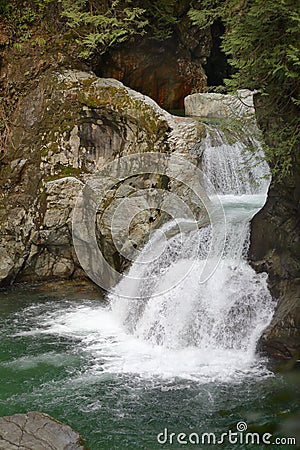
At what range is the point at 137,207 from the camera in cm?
854

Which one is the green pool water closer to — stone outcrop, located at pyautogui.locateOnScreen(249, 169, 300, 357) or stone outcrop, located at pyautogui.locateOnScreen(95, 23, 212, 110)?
stone outcrop, located at pyautogui.locateOnScreen(249, 169, 300, 357)

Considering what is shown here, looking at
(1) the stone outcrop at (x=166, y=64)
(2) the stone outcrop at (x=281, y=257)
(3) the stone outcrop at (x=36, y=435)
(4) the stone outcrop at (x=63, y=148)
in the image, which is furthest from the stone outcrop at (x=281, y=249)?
(1) the stone outcrop at (x=166, y=64)

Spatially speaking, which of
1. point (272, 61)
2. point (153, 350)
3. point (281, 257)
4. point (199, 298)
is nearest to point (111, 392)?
point (153, 350)

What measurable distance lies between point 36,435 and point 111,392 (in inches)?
83.8

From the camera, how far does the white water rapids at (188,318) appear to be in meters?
6.00

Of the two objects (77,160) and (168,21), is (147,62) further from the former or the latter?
(77,160)

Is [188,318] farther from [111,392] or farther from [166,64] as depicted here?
[166,64]

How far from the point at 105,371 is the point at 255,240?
257 centimetres

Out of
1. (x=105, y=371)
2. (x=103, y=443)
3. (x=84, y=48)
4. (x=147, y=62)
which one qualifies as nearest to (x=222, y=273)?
(x=105, y=371)

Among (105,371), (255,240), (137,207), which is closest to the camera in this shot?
(105,371)

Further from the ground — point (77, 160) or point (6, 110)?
point (6, 110)

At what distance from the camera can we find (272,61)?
187 inches

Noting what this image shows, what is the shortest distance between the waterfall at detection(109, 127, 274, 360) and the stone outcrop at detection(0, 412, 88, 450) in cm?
309

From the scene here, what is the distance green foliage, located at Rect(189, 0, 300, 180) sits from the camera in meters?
4.57
